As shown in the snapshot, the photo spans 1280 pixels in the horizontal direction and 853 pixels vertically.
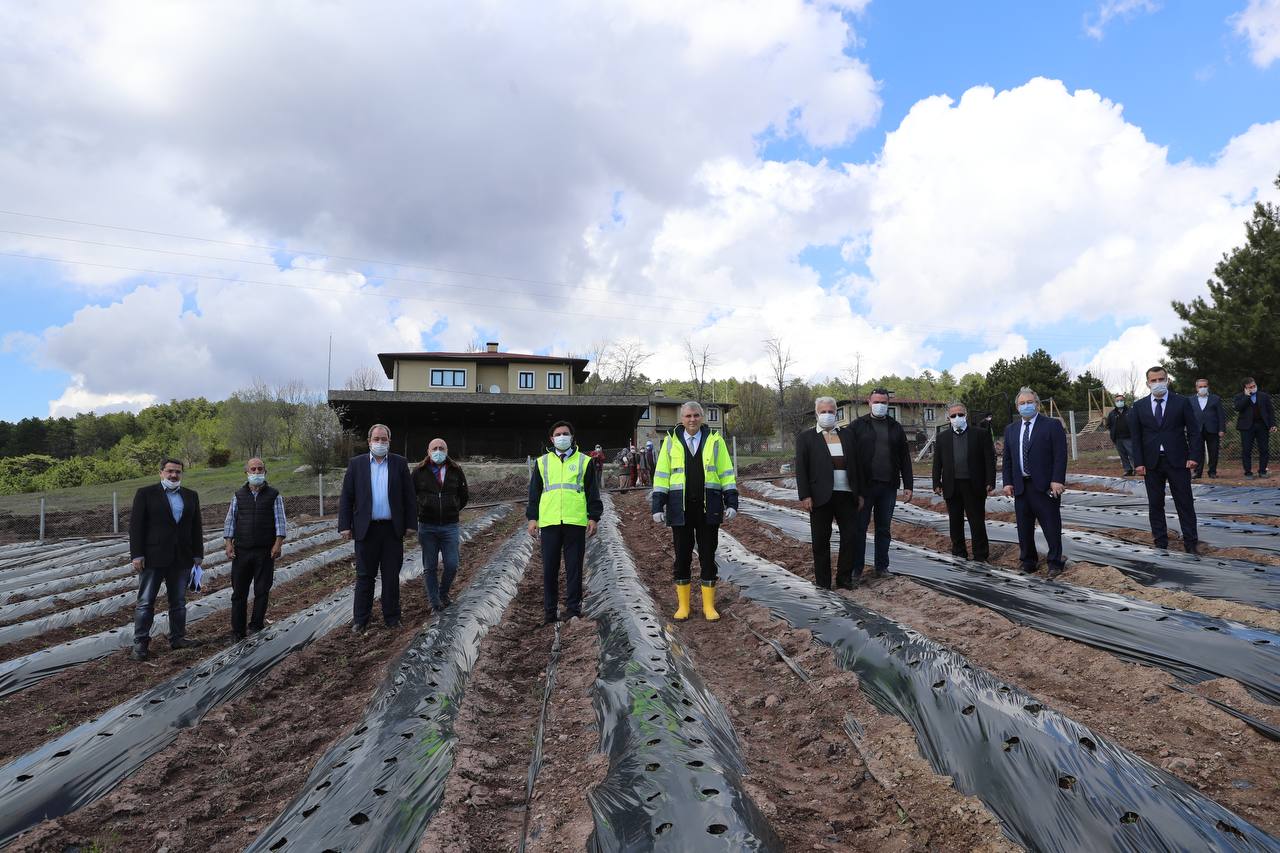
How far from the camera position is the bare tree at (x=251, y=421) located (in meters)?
47.9

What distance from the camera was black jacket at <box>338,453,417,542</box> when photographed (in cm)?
580

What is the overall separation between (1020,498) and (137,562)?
793cm

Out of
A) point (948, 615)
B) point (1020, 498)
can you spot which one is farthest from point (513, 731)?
point (1020, 498)

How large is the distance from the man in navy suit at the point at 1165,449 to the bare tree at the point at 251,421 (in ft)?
166

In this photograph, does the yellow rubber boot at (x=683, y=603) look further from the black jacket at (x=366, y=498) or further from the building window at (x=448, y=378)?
the building window at (x=448, y=378)

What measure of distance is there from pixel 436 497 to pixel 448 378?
29.0 metres

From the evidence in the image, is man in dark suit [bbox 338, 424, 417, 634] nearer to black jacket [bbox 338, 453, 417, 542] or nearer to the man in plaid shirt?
black jacket [bbox 338, 453, 417, 542]

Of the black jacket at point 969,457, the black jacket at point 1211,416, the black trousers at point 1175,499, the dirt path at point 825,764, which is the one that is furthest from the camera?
the black jacket at point 1211,416

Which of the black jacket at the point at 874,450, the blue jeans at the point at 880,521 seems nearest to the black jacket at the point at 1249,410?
the black jacket at the point at 874,450

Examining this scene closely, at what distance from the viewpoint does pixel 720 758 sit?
9.12 feet

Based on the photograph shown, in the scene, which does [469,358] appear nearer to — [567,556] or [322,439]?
[322,439]

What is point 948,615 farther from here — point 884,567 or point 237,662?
point 237,662

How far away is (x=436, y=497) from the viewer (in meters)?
6.53

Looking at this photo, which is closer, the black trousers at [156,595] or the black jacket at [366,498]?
the black trousers at [156,595]
